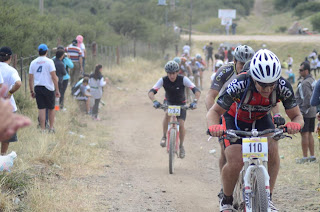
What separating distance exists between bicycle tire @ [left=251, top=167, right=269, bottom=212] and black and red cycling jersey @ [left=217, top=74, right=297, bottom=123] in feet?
2.60

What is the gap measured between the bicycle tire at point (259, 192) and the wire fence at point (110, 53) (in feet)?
27.4

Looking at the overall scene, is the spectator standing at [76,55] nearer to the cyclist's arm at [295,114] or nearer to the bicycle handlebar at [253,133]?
the cyclist's arm at [295,114]

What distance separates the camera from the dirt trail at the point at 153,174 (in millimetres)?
7825

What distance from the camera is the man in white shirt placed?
11.3 m

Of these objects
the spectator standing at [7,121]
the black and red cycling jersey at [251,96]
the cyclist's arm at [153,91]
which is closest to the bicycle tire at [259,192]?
the black and red cycling jersey at [251,96]

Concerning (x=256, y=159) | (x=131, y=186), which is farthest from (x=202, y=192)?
(x=256, y=159)

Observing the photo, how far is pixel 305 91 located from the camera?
10.3 m

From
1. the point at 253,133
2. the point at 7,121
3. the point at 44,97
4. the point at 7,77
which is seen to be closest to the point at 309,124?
the point at 253,133

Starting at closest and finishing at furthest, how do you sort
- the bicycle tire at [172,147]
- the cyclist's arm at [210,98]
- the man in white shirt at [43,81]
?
1. the cyclist's arm at [210,98]
2. the bicycle tire at [172,147]
3. the man in white shirt at [43,81]

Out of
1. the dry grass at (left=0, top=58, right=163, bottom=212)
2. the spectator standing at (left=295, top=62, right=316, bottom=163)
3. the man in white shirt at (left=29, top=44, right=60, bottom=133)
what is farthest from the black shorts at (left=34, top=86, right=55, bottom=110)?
the spectator standing at (left=295, top=62, right=316, bottom=163)

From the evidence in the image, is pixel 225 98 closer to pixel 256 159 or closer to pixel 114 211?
pixel 256 159

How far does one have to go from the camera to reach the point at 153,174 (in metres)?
9.82

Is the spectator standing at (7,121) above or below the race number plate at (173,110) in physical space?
above

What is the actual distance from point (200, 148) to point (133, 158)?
6.76 feet
